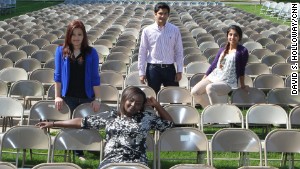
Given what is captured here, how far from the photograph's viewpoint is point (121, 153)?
6344 mm

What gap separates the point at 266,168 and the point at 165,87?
3.69 m

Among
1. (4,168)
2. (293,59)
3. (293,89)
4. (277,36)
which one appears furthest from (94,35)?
(4,168)

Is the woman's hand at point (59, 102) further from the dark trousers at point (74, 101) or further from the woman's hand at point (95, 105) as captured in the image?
the woman's hand at point (95, 105)

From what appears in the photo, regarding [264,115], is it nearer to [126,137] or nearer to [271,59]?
[126,137]

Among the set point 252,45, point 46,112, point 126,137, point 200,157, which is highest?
point 252,45

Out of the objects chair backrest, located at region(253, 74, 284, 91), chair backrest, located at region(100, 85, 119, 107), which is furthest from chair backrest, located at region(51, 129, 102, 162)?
chair backrest, located at region(253, 74, 284, 91)

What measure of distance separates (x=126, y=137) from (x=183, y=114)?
1.59 meters

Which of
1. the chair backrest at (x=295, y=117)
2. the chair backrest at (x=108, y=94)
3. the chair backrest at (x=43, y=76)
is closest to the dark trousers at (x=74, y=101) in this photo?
the chair backrest at (x=108, y=94)

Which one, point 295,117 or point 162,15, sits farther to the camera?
point 162,15

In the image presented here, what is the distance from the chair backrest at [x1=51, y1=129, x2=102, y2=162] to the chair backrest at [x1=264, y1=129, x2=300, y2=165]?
1.88 meters

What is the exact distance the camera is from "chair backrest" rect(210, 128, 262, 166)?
675cm

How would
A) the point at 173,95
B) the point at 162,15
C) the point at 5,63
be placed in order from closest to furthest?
the point at 162,15
the point at 173,95
the point at 5,63

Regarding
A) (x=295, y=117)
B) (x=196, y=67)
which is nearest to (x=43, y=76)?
(x=196, y=67)

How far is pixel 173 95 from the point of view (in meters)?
9.02
